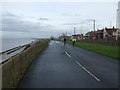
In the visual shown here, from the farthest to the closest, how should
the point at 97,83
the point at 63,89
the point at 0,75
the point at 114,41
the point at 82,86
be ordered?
the point at 114,41
the point at 97,83
the point at 82,86
the point at 63,89
the point at 0,75

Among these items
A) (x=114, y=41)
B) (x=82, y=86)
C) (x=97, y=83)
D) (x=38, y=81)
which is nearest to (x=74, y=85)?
(x=82, y=86)

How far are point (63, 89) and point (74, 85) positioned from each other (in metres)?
0.77

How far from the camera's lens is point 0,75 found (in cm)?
556

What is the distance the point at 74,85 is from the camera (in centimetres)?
741

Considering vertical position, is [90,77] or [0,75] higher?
[0,75]

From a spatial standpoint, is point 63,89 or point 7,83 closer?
point 7,83

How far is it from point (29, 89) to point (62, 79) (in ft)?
6.75

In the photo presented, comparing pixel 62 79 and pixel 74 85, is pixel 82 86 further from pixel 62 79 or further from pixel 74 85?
pixel 62 79

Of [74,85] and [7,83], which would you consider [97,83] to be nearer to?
[74,85]

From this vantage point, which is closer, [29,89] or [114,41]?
[29,89]

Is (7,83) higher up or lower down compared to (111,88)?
higher up

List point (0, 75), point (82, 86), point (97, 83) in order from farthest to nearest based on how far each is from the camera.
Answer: point (97, 83) < point (82, 86) < point (0, 75)

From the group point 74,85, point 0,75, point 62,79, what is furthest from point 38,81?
point 0,75

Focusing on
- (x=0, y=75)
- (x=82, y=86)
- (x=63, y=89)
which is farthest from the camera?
(x=82, y=86)
